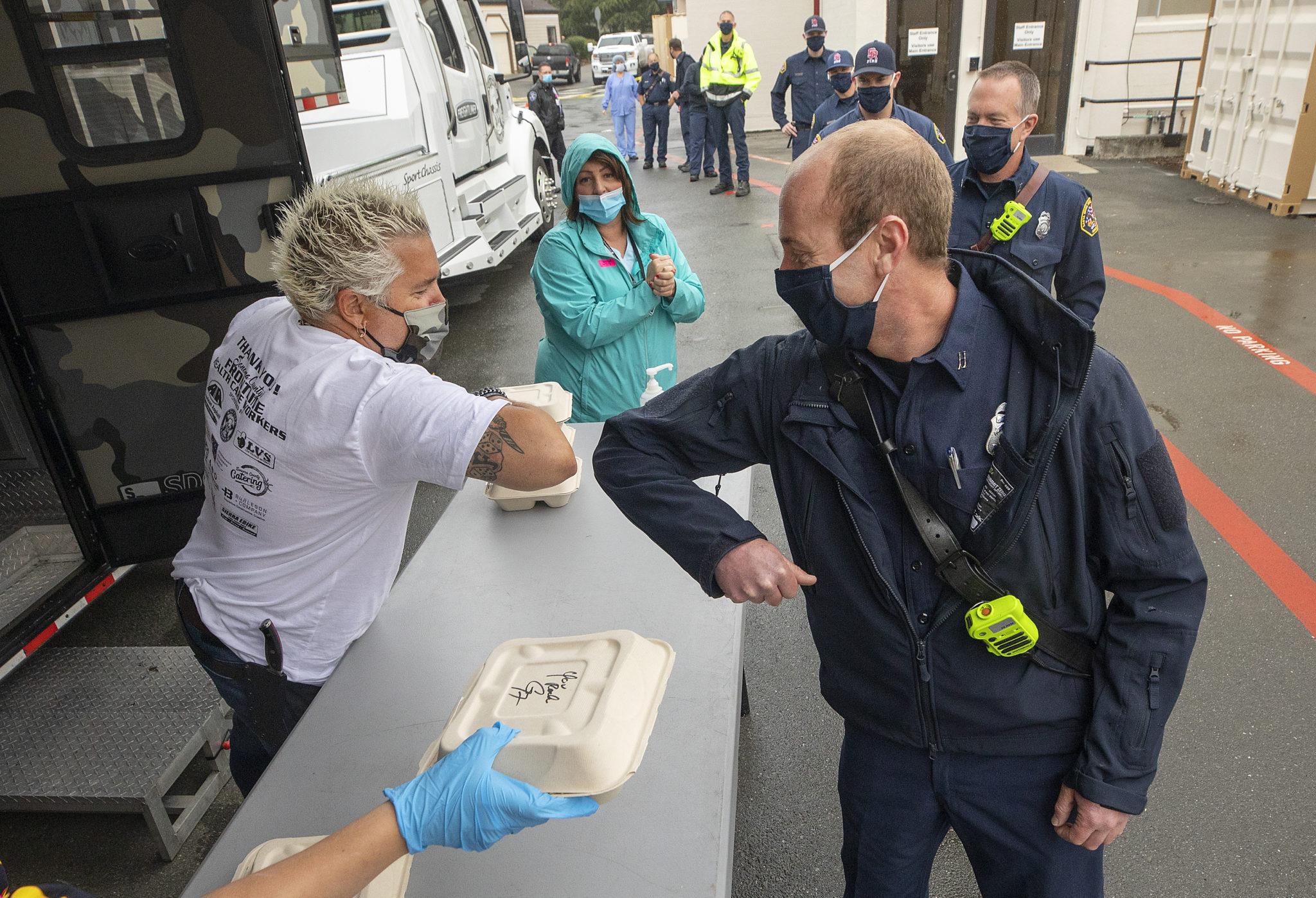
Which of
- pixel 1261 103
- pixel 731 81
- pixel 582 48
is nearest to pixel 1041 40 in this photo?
pixel 1261 103

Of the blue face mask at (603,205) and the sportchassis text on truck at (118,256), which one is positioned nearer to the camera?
the sportchassis text on truck at (118,256)

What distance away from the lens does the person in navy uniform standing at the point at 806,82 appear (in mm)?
10398

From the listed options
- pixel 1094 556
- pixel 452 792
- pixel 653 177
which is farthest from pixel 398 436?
pixel 653 177

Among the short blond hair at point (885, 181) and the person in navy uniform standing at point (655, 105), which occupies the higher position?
the short blond hair at point (885, 181)

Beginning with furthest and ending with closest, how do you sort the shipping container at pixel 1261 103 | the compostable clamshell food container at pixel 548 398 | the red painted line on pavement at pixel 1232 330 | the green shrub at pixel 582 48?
the green shrub at pixel 582 48
the shipping container at pixel 1261 103
the red painted line on pavement at pixel 1232 330
the compostable clamshell food container at pixel 548 398

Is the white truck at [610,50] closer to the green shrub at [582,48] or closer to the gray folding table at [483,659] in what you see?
the green shrub at [582,48]

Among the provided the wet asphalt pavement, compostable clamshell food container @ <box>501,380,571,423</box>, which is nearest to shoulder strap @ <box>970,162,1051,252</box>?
the wet asphalt pavement

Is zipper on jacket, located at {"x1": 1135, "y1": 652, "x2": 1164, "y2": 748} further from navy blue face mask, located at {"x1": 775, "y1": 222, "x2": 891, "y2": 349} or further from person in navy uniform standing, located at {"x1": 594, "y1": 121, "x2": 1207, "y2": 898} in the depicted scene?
navy blue face mask, located at {"x1": 775, "y1": 222, "x2": 891, "y2": 349}

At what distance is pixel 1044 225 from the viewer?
3.46m

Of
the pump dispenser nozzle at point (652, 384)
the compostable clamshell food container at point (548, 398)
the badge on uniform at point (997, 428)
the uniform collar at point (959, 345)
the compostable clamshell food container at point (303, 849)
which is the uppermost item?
the uniform collar at point (959, 345)

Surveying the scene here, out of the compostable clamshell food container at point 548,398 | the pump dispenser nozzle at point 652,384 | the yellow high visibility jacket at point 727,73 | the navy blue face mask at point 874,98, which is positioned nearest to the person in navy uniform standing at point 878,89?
the navy blue face mask at point 874,98

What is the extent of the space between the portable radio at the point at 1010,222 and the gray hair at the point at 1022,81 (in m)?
0.55

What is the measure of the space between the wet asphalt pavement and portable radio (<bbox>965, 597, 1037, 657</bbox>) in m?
1.39

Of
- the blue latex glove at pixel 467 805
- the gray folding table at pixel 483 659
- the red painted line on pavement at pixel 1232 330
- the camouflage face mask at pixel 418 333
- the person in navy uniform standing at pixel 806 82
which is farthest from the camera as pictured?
the person in navy uniform standing at pixel 806 82
